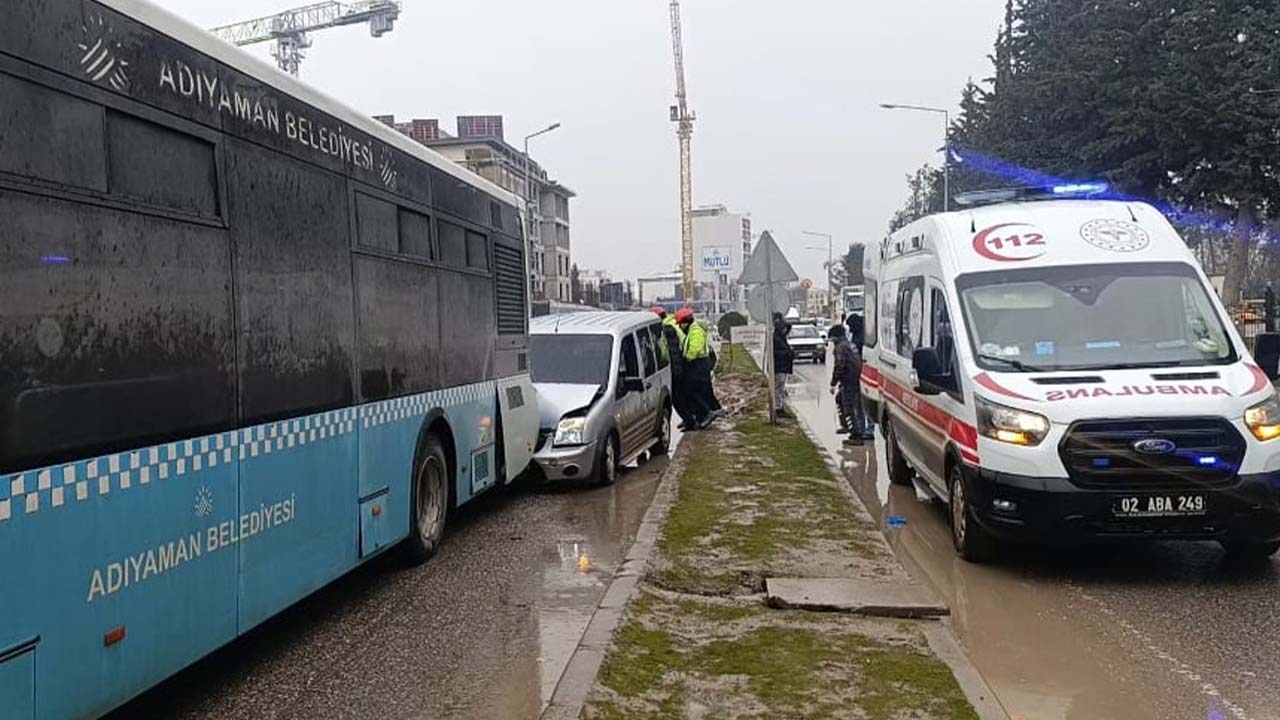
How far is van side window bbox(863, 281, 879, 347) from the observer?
12766mm

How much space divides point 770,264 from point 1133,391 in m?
9.55

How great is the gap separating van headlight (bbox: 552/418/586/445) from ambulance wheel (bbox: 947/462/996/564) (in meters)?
4.53

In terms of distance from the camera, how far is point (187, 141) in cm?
479

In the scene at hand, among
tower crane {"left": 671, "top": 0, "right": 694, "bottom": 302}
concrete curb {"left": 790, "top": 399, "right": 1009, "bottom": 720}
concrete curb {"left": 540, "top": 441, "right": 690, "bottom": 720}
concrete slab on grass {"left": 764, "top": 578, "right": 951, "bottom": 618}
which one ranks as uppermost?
tower crane {"left": 671, "top": 0, "right": 694, "bottom": 302}

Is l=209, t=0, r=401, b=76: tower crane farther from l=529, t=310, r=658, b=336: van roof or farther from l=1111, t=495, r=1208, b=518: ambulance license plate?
l=1111, t=495, r=1208, b=518: ambulance license plate

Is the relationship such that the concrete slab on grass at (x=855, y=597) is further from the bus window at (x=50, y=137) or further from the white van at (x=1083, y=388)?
the bus window at (x=50, y=137)

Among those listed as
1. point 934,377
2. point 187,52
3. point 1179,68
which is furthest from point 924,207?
point 187,52

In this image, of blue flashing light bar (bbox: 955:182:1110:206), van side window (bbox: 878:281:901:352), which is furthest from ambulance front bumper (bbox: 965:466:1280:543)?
van side window (bbox: 878:281:901:352)

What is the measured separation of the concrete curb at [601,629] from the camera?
188 inches

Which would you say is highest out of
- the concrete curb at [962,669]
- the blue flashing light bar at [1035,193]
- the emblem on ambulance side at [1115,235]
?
the blue flashing light bar at [1035,193]

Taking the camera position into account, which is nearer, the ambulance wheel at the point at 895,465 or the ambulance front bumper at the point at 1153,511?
the ambulance front bumper at the point at 1153,511

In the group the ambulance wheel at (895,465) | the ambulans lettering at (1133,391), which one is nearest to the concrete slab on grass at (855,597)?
the ambulans lettering at (1133,391)

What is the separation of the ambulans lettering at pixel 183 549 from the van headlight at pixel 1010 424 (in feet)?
14.8

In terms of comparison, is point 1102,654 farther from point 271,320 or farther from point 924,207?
point 924,207
